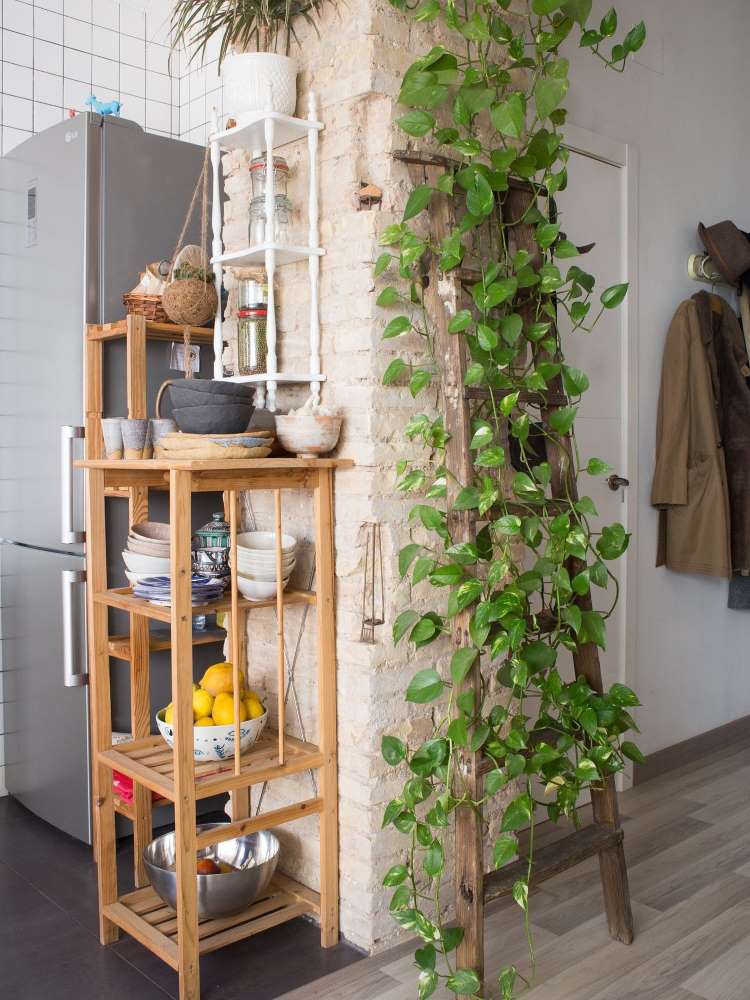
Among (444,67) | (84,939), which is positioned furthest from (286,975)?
(444,67)

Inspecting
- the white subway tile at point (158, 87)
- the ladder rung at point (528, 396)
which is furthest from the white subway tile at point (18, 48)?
the ladder rung at point (528, 396)

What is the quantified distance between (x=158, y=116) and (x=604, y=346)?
1865mm

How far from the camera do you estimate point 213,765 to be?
79.0 inches

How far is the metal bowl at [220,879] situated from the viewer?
79.0 inches

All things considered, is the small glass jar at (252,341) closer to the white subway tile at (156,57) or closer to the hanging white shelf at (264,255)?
the hanging white shelf at (264,255)

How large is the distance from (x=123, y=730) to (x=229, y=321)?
1179mm

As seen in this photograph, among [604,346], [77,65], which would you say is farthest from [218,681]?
[77,65]

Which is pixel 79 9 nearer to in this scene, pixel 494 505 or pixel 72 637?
pixel 72 637

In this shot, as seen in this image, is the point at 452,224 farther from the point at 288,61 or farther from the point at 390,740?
the point at 390,740

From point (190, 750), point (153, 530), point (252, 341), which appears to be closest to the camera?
point (190, 750)

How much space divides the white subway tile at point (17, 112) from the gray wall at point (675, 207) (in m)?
1.82

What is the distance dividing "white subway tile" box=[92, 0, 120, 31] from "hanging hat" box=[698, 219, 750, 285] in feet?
7.20

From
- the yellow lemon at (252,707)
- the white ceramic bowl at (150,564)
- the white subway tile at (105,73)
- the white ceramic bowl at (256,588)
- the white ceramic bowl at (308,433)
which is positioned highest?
the white subway tile at (105,73)

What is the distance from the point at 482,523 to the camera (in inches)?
90.2
